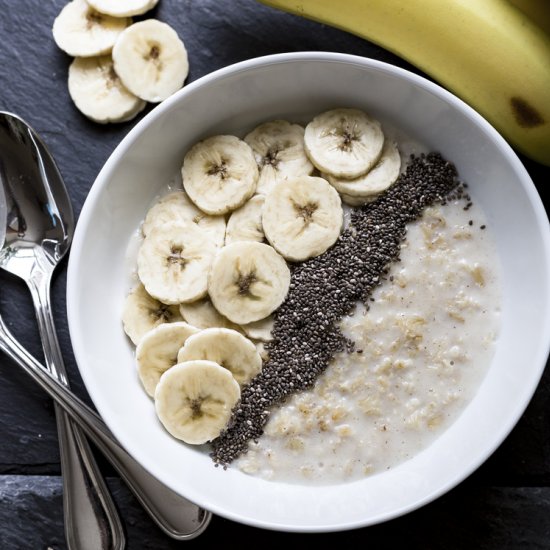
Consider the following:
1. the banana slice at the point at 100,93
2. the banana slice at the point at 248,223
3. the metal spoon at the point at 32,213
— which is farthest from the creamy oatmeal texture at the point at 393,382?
the banana slice at the point at 100,93

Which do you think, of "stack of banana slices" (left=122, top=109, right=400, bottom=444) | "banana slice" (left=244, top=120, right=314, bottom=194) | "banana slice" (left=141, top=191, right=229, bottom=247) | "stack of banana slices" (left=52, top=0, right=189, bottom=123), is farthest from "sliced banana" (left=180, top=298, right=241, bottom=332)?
"stack of banana slices" (left=52, top=0, right=189, bottom=123)

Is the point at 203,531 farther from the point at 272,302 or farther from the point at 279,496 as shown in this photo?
the point at 272,302

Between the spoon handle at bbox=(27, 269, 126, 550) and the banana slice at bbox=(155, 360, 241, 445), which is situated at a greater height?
the banana slice at bbox=(155, 360, 241, 445)

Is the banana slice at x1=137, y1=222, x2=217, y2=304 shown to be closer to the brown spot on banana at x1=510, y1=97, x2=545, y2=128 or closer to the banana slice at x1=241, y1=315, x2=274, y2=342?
the banana slice at x1=241, y1=315, x2=274, y2=342

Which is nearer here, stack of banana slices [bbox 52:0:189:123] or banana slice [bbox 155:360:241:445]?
banana slice [bbox 155:360:241:445]

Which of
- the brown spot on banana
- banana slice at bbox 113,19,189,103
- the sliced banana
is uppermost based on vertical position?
the brown spot on banana

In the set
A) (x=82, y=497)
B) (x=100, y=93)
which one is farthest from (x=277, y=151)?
(x=82, y=497)

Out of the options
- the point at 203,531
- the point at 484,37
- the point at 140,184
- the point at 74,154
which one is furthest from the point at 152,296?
the point at 484,37
